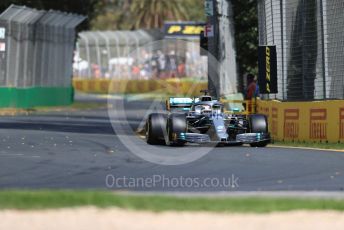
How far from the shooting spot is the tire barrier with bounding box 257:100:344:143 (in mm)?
21609

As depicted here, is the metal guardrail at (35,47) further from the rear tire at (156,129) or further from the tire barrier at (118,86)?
the tire barrier at (118,86)

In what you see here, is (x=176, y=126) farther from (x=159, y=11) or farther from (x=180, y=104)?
(x=159, y=11)

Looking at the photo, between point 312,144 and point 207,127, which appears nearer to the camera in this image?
point 207,127

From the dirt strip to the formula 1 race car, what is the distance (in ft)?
33.0

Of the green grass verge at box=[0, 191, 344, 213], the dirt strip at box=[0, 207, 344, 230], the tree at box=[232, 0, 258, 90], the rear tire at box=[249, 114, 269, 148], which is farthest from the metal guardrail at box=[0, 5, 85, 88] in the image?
the dirt strip at box=[0, 207, 344, 230]

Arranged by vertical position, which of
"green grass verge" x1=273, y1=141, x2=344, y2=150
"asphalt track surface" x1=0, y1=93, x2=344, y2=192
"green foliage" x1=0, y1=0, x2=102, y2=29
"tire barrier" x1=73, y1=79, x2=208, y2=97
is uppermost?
"green foliage" x1=0, y1=0, x2=102, y2=29

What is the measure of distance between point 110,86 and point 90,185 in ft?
204

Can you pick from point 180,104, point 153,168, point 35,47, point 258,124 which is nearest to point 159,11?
point 35,47

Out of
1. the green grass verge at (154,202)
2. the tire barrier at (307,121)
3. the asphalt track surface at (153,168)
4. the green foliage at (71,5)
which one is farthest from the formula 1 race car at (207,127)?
the green foliage at (71,5)

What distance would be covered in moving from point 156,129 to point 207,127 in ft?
Result: 3.85

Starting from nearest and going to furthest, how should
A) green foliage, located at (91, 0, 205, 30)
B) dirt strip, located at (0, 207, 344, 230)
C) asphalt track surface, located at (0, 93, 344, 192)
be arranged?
dirt strip, located at (0, 207, 344, 230), asphalt track surface, located at (0, 93, 344, 192), green foliage, located at (91, 0, 205, 30)

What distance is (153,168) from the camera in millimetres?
16188

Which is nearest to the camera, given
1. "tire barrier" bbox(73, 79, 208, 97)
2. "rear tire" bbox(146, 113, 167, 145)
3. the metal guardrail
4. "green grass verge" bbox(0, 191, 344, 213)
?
"green grass verge" bbox(0, 191, 344, 213)

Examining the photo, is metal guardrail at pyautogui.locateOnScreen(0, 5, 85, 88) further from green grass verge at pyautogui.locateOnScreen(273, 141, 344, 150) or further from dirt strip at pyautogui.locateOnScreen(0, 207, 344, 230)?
dirt strip at pyautogui.locateOnScreen(0, 207, 344, 230)
